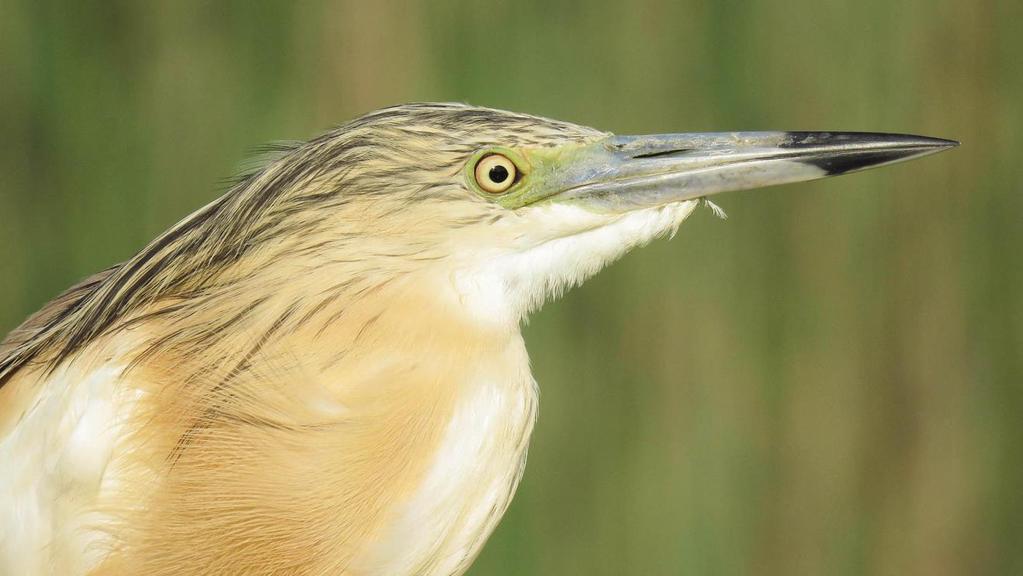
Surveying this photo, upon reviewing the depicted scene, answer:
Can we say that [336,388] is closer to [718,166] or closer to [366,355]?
[366,355]

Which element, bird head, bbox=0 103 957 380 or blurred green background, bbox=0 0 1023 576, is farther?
blurred green background, bbox=0 0 1023 576

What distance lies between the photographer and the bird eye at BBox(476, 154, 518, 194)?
2.87 ft

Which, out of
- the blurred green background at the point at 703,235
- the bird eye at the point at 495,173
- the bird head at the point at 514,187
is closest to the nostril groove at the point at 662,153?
the bird head at the point at 514,187

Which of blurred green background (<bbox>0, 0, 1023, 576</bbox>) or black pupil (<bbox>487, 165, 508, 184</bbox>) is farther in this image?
blurred green background (<bbox>0, 0, 1023, 576</bbox>)

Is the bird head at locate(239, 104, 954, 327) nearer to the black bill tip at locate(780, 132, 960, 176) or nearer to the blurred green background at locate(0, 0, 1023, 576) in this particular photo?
the black bill tip at locate(780, 132, 960, 176)

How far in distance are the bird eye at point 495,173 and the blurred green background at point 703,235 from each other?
0.71m

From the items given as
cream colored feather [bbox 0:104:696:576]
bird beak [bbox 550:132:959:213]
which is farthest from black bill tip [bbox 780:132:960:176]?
cream colored feather [bbox 0:104:696:576]

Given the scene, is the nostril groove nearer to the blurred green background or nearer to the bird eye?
the bird eye

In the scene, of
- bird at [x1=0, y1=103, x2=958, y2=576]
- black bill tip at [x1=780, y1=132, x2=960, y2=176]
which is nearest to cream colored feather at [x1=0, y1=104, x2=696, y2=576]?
bird at [x1=0, y1=103, x2=958, y2=576]

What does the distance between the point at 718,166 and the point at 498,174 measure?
0.19m

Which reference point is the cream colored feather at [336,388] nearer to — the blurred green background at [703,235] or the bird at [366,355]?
the bird at [366,355]

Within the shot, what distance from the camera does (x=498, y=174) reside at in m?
0.88

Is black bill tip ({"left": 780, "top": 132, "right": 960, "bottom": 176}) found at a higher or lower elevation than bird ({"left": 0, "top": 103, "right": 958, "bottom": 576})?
higher

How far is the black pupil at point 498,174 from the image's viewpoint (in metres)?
0.88
